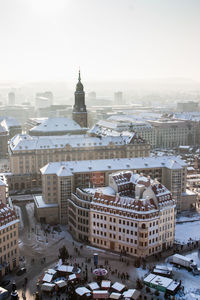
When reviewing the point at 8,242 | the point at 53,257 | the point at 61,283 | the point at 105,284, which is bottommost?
the point at 53,257

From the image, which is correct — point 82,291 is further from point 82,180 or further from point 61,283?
point 82,180

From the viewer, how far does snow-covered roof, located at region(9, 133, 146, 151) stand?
6850 inches

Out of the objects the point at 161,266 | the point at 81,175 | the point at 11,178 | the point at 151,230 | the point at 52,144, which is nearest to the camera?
the point at 161,266

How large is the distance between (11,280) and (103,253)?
24.5 metres

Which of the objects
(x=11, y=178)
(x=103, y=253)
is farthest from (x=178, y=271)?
(x=11, y=178)

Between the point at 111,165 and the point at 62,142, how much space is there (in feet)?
160

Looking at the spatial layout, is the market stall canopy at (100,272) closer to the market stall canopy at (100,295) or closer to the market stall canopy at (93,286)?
the market stall canopy at (93,286)

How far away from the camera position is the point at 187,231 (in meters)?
117

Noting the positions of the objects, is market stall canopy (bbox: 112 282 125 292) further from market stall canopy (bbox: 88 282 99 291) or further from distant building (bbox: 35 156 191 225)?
distant building (bbox: 35 156 191 225)

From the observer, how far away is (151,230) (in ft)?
332

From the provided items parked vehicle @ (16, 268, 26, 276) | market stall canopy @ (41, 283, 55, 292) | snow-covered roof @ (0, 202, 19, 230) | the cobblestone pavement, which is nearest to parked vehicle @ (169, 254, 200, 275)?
the cobblestone pavement

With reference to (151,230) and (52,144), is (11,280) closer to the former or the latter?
(151,230)

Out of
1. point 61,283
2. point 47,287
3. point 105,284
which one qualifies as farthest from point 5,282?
point 105,284

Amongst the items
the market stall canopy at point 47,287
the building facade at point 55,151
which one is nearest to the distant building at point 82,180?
the market stall canopy at point 47,287
